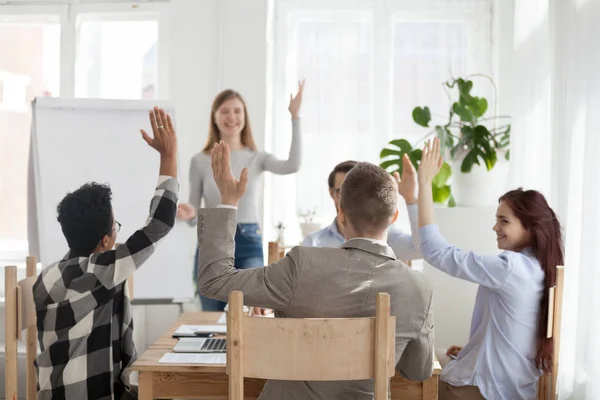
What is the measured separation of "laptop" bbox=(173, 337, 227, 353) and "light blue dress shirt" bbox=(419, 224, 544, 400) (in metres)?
0.71

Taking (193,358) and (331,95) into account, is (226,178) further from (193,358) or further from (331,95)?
(331,95)

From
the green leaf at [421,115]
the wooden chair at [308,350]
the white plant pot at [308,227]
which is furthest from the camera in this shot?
the white plant pot at [308,227]

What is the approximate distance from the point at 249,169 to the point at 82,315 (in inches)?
59.4

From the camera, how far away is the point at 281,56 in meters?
4.38

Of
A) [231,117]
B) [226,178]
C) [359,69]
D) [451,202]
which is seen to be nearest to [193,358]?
[226,178]

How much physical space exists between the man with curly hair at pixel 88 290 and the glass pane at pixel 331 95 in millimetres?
2444

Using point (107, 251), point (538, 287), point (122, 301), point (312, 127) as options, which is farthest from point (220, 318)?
point (312, 127)

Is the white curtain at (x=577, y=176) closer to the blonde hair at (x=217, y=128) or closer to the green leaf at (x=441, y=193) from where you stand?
the green leaf at (x=441, y=193)

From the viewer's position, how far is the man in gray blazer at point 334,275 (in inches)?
59.5

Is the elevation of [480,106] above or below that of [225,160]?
above

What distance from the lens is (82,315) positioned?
190 cm

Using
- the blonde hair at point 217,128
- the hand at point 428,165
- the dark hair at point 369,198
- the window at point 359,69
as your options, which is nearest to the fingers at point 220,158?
the dark hair at point 369,198

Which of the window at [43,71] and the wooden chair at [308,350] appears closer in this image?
the wooden chair at [308,350]

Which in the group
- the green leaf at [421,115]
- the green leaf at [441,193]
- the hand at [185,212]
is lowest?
the hand at [185,212]
